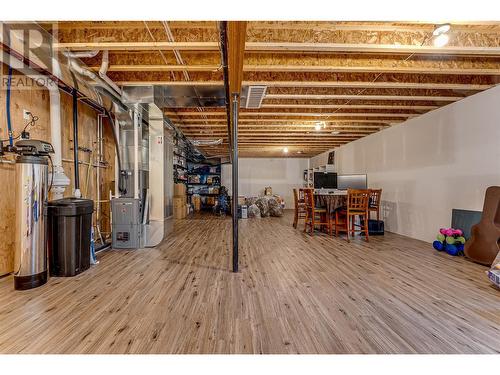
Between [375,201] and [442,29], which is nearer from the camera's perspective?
[442,29]

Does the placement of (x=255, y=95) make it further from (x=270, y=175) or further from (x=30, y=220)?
(x=270, y=175)

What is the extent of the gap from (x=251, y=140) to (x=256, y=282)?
5.60 metres

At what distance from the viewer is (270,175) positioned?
11.6 metres

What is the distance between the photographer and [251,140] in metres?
7.60

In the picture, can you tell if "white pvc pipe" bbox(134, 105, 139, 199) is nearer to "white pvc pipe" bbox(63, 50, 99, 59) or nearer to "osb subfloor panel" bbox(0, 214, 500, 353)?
"osb subfloor panel" bbox(0, 214, 500, 353)

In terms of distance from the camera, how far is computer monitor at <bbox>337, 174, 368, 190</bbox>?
5.59 metres

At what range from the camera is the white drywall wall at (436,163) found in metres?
3.55

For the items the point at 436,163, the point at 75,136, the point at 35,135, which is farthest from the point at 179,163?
the point at 436,163

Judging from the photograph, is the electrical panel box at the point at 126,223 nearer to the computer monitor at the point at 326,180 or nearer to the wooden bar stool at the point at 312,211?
the wooden bar stool at the point at 312,211

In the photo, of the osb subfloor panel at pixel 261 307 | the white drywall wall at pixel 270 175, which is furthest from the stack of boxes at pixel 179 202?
the osb subfloor panel at pixel 261 307

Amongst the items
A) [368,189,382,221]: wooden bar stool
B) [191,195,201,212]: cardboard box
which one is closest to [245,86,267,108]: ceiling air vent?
[368,189,382,221]: wooden bar stool

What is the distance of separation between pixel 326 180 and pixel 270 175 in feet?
17.9
